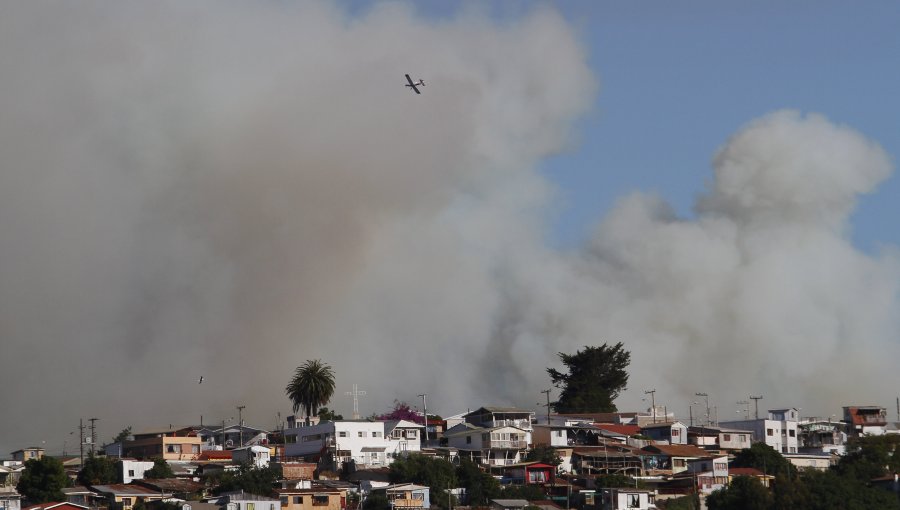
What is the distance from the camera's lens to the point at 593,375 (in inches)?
6604

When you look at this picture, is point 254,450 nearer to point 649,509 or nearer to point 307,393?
point 307,393

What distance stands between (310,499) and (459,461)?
686 inches

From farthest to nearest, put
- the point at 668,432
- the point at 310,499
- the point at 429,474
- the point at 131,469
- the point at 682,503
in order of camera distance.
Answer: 1. the point at 668,432
2. the point at 131,469
3. the point at 429,474
4. the point at 682,503
5. the point at 310,499

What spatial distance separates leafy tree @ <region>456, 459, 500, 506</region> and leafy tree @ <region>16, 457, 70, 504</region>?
2914 cm

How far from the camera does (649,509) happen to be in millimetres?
107438

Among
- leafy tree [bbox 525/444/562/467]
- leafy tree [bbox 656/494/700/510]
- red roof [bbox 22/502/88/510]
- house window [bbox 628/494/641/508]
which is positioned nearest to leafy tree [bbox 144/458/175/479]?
red roof [bbox 22/502/88/510]

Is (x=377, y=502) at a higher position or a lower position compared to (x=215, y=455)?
lower

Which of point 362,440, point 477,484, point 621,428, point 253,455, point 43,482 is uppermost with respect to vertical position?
point 621,428

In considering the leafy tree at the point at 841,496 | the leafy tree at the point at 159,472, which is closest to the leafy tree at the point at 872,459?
the leafy tree at the point at 841,496

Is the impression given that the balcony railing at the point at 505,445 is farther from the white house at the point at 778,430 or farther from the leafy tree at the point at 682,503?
the white house at the point at 778,430

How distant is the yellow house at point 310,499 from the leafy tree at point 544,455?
20.5 meters

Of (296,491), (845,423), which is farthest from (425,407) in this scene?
(845,423)

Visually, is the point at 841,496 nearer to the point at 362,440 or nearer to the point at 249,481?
the point at 249,481

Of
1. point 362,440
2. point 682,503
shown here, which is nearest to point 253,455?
point 362,440
